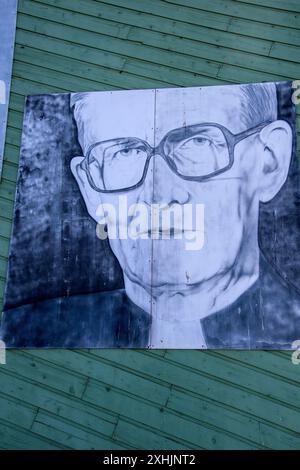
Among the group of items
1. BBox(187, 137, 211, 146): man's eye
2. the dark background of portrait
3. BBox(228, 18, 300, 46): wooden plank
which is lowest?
the dark background of portrait

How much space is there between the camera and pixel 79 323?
4.14 metres

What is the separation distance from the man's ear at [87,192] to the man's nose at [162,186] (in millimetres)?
329

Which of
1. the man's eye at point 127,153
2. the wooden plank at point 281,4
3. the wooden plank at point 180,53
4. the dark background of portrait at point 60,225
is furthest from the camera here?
the wooden plank at point 281,4

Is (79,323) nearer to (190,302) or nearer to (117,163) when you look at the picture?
(190,302)

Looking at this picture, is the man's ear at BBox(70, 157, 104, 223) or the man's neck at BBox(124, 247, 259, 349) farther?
the man's ear at BBox(70, 157, 104, 223)

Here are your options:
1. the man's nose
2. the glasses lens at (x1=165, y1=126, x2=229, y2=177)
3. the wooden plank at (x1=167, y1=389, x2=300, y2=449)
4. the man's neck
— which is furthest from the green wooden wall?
the man's nose

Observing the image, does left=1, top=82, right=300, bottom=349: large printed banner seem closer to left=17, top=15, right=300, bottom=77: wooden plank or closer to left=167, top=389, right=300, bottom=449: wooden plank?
left=17, top=15, right=300, bottom=77: wooden plank

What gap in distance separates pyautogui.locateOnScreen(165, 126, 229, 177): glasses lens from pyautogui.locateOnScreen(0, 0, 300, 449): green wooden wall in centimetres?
45


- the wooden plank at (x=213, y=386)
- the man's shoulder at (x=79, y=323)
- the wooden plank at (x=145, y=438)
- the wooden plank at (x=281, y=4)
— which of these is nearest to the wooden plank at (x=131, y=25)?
the wooden plank at (x=281, y=4)

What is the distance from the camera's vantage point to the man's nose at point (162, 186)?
4.32 meters

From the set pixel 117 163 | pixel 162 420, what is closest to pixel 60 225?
pixel 117 163

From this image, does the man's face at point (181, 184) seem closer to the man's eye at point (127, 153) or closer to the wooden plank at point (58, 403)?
the man's eye at point (127, 153)

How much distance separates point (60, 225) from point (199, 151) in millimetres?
1176

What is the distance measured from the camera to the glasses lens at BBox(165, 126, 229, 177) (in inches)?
171
